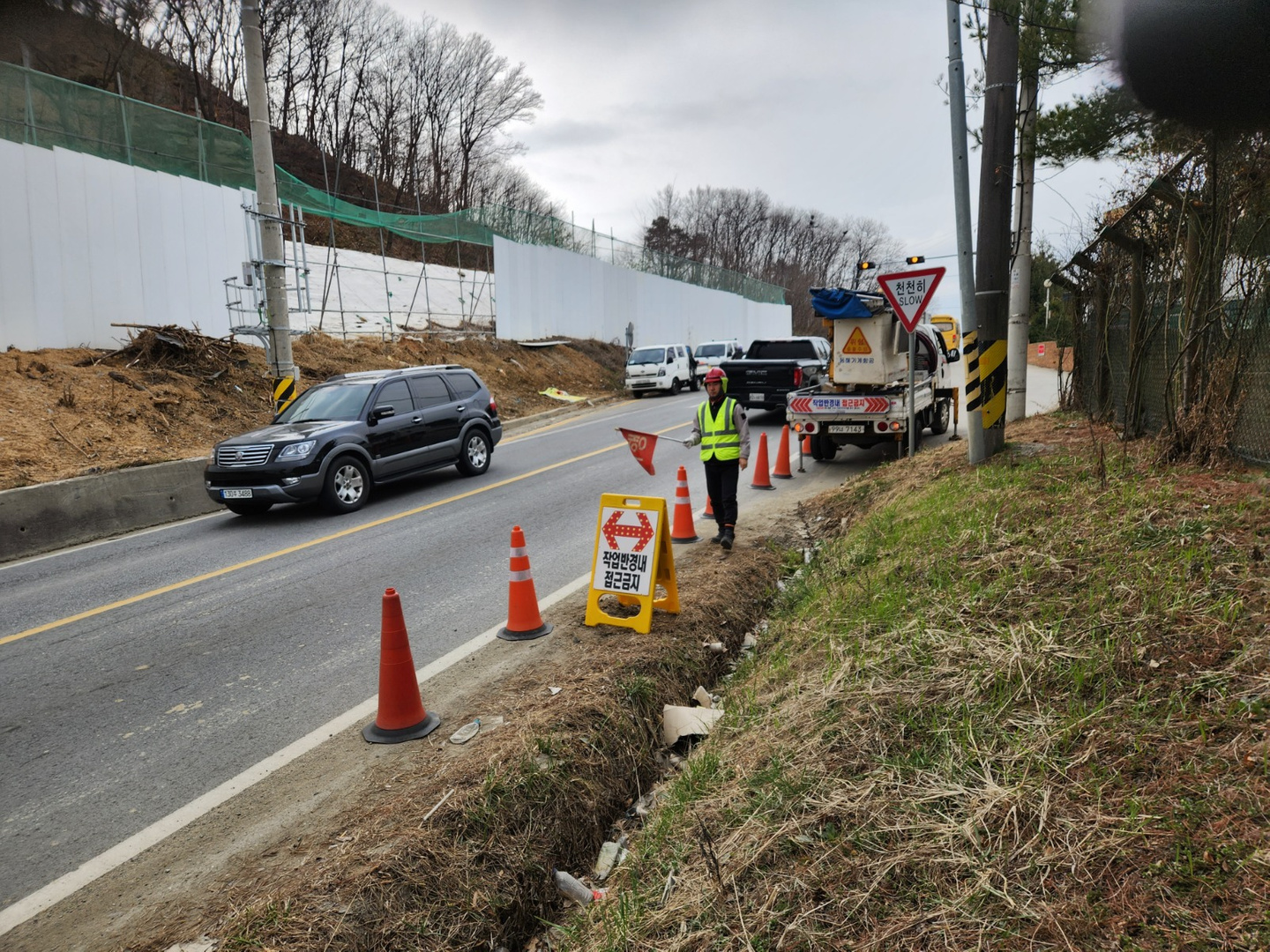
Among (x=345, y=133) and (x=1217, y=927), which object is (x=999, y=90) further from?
(x=345, y=133)

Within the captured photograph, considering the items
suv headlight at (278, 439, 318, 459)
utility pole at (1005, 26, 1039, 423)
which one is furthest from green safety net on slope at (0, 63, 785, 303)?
utility pole at (1005, 26, 1039, 423)

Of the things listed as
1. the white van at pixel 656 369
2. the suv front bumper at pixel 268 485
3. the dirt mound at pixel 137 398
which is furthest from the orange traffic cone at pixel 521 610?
the white van at pixel 656 369

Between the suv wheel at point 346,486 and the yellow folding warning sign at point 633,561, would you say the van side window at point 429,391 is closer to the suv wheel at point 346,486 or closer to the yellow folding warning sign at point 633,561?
the suv wheel at point 346,486

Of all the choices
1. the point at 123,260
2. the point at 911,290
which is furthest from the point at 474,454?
the point at 123,260

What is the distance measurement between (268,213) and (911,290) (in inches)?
393

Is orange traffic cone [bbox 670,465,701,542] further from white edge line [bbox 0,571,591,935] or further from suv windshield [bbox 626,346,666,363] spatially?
suv windshield [bbox 626,346,666,363]

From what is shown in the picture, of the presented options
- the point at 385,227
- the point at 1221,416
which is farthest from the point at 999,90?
the point at 385,227

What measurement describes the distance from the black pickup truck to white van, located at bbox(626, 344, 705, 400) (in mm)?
10205

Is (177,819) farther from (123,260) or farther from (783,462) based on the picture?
(123,260)

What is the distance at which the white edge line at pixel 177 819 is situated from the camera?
314 cm

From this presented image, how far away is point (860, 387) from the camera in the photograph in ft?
41.9

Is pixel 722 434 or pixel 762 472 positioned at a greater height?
pixel 722 434

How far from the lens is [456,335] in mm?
27656

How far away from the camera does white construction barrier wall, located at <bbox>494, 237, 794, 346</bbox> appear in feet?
102
